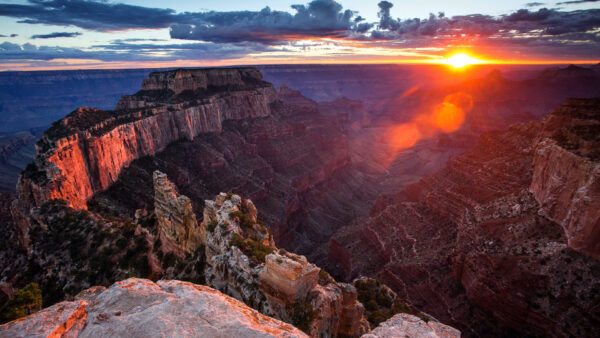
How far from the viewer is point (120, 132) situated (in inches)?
2048

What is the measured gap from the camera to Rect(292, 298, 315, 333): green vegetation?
52.8 feet

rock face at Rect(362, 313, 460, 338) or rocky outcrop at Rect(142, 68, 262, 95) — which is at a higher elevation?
rocky outcrop at Rect(142, 68, 262, 95)

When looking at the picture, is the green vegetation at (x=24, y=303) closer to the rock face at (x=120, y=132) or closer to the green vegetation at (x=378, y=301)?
the rock face at (x=120, y=132)

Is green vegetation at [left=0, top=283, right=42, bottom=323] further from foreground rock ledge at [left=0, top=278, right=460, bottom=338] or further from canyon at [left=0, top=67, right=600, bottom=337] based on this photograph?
foreground rock ledge at [left=0, top=278, right=460, bottom=338]

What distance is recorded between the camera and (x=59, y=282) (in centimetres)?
2680

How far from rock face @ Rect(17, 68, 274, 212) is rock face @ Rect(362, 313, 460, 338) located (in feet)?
123

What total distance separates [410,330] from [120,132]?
175 feet

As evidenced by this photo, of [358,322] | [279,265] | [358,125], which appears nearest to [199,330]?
[279,265]

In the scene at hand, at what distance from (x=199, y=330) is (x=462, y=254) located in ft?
119

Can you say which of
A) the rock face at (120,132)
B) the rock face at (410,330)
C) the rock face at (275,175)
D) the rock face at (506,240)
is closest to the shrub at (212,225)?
the rock face at (410,330)

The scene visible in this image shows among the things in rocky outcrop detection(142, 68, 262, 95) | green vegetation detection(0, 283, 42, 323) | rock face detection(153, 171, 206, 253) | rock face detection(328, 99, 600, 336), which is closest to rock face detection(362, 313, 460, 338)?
rock face detection(153, 171, 206, 253)

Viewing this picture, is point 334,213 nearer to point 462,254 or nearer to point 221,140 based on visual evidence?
point 221,140

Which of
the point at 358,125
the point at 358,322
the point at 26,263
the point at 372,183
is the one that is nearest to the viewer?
the point at 358,322

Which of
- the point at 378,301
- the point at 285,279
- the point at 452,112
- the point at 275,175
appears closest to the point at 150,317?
the point at 285,279
